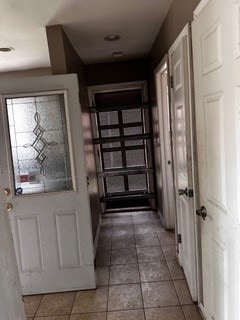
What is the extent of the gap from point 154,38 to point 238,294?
9.68ft

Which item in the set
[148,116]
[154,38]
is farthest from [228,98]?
[148,116]

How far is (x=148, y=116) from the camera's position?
462cm

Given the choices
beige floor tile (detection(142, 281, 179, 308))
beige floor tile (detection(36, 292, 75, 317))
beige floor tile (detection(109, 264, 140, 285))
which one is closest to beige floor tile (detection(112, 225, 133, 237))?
beige floor tile (detection(109, 264, 140, 285))

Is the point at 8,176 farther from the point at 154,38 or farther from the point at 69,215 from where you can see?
the point at 154,38

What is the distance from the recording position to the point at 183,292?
94.8 inches

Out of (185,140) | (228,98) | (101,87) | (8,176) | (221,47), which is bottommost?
(8,176)

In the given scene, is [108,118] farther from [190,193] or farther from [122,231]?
[190,193]

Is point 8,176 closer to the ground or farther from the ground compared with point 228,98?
closer to the ground

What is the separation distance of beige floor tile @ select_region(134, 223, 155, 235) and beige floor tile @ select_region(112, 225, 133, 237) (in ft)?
0.25

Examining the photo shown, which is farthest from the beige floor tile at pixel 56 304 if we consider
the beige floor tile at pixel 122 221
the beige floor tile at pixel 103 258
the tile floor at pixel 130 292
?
the beige floor tile at pixel 122 221

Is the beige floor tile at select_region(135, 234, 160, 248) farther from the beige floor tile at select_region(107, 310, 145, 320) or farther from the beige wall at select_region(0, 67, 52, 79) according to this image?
the beige wall at select_region(0, 67, 52, 79)

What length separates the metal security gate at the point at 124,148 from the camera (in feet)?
15.3

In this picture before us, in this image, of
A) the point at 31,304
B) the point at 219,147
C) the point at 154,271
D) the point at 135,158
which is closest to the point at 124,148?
the point at 135,158

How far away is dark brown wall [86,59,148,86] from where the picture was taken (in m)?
4.48
